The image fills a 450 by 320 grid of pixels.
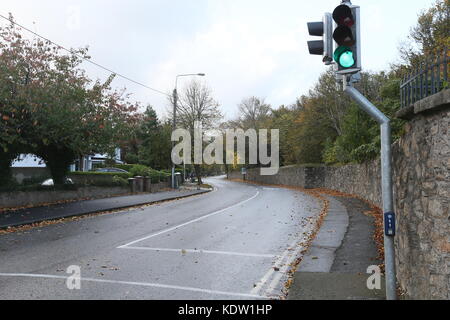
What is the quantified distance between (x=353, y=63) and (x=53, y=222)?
1171 centimetres

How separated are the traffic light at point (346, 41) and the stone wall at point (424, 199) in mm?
880

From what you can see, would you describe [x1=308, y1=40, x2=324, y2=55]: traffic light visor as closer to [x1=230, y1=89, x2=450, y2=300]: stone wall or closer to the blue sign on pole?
[x1=230, y1=89, x2=450, y2=300]: stone wall

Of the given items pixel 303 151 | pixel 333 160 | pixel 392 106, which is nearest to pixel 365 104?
pixel 392 106

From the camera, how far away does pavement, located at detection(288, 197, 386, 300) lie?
5.50 meters

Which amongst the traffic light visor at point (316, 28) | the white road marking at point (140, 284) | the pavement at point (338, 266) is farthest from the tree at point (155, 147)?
the traffic light visor at point (316, 28)

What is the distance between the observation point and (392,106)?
1711cm

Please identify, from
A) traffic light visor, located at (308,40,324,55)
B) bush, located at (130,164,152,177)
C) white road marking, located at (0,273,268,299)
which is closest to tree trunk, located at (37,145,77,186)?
bush, located at (130,164,152,177)

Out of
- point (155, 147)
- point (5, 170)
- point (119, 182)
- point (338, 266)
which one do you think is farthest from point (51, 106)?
point (155, 147)

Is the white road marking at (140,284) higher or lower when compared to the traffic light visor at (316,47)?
lower

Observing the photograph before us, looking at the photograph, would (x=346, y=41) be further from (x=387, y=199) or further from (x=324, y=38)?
(x=387, y=199)

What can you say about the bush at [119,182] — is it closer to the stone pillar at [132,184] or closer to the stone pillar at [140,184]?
the stone pillar at [132,184]

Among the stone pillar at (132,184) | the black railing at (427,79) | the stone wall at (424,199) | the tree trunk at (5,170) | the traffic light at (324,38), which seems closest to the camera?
the stone wall at (424,199)

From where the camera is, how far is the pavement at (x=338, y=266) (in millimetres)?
5496

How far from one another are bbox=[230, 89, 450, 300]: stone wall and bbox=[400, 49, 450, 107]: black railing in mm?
209
